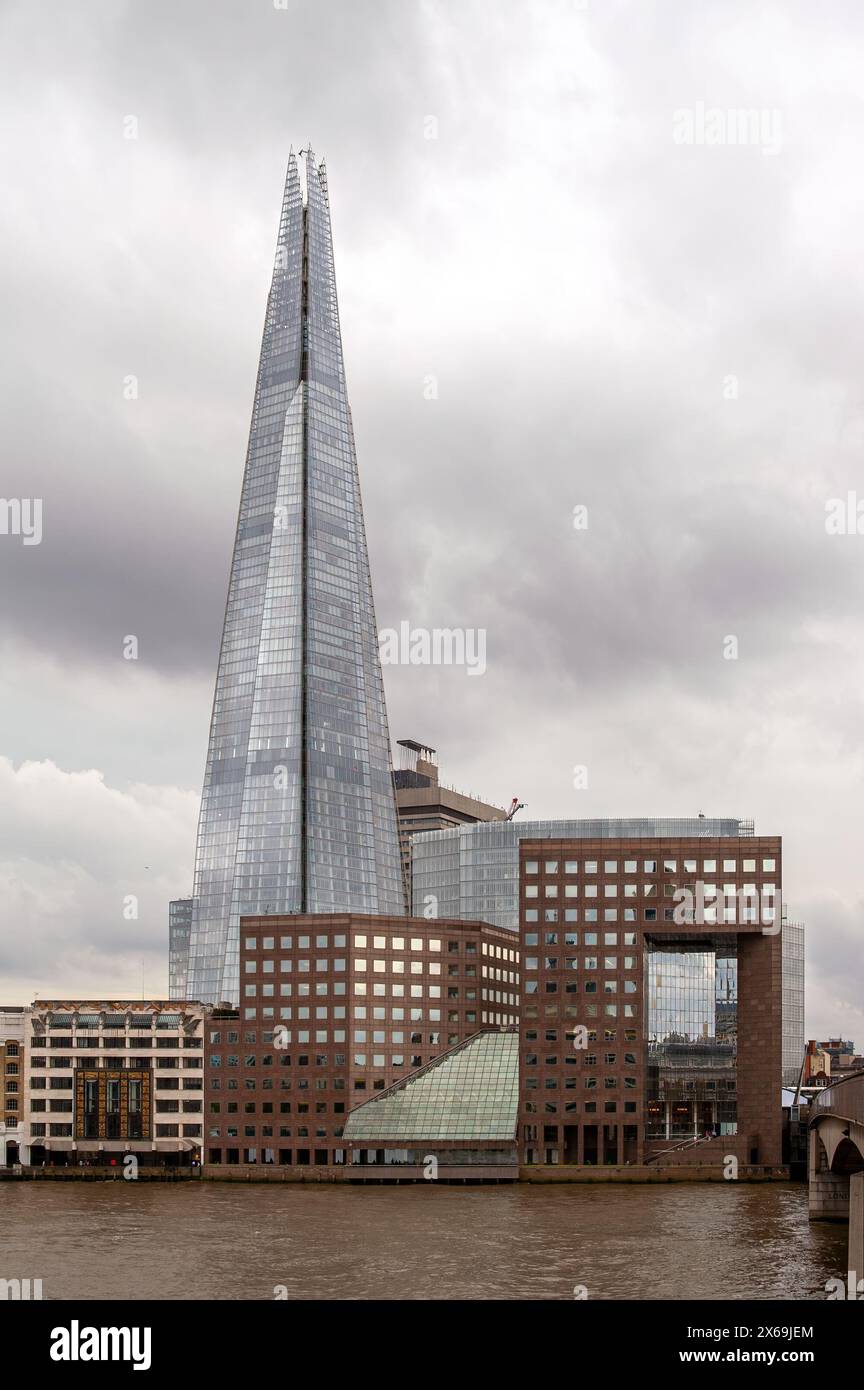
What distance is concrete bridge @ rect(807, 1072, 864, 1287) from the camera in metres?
102

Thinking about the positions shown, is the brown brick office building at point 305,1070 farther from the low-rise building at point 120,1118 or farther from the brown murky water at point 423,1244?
the brown murky water at point 423,1244

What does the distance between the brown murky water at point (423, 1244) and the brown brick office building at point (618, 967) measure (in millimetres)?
25258

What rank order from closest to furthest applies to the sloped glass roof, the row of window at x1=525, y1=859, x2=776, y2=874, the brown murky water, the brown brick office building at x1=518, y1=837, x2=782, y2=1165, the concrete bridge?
the brown murky water < the concrete bridge < the sloped glass roof < the brown brick office building at x1=518, y1=837, x2=782, y2=1165 < the row of window at x1=525, y1=859, x2=776, y2=874

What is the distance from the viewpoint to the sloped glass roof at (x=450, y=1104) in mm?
182875

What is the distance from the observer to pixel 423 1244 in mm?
107500

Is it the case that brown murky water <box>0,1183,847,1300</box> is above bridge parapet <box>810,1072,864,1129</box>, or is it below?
below

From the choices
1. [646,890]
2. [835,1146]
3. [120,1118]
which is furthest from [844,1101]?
[120,1118]

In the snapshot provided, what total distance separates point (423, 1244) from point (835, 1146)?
97.7 feet

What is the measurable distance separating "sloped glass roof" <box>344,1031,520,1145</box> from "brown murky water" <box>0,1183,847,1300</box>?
69.6 ft

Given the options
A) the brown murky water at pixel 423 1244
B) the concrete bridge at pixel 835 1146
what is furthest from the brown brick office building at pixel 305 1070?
the concrete bridge at pixel 835 1146

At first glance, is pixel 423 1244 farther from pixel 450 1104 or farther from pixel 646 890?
pixel 646 890

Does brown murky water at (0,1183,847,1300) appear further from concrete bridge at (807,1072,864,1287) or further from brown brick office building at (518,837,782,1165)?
brown brick office building at (518,837,782,1165)

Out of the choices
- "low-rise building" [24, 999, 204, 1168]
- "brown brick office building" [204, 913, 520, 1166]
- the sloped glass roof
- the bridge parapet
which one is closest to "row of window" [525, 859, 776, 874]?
the sloped glass roof
